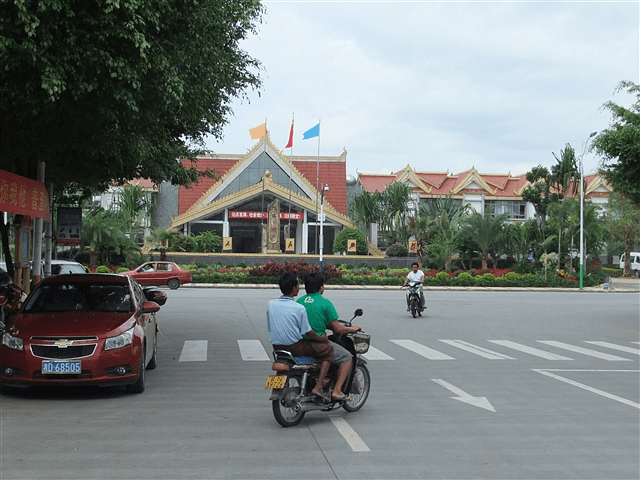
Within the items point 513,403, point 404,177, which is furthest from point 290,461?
point 404,177

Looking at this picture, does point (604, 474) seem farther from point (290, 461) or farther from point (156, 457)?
point (156, 457)

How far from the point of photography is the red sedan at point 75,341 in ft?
28.7

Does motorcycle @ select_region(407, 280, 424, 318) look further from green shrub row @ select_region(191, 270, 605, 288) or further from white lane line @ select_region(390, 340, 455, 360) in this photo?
green shrub row @ select_region(191, 270, 605, 288)

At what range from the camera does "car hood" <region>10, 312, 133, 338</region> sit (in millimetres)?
8953

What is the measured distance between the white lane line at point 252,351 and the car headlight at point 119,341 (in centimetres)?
389

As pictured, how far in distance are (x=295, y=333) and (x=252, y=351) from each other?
6.61 m

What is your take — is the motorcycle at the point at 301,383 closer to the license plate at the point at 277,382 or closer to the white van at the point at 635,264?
the license plate at the point at 277,382

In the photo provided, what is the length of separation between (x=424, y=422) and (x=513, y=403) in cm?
171

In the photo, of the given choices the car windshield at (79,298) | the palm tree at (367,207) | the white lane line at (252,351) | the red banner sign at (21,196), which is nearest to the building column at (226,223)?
the palm tree at (367,207)

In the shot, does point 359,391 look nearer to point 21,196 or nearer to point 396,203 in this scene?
point 21,196


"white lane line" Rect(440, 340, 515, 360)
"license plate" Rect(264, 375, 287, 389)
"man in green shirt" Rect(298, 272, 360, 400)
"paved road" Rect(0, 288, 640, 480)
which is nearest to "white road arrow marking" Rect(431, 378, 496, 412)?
"paved road" Rect(0, 288, 640, 480)

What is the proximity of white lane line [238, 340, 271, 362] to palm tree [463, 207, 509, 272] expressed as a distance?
36.1m

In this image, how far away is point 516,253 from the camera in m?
51.7

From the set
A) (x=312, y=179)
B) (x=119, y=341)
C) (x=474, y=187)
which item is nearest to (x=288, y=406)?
(x=119, y=341)
